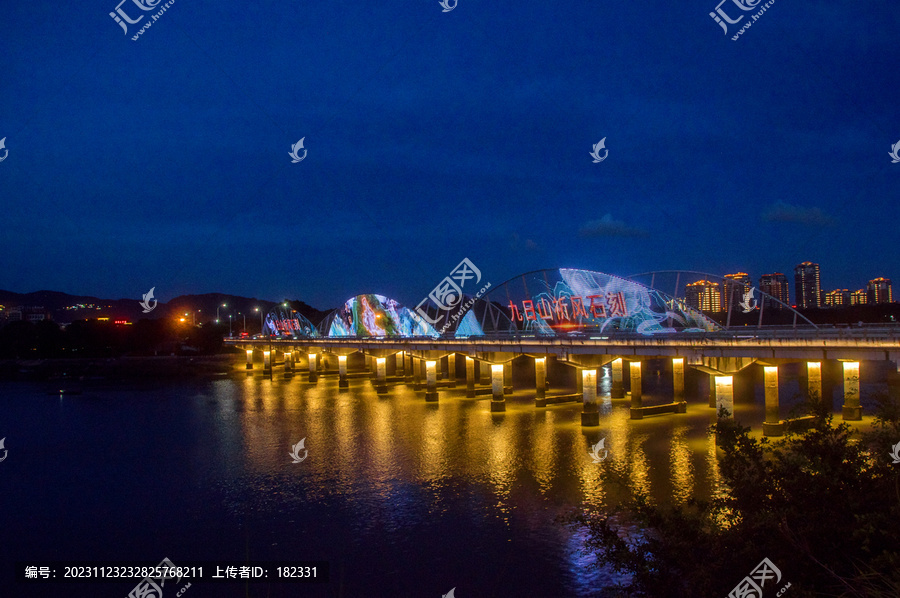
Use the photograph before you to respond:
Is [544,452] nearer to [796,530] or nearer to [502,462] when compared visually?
[502,462]

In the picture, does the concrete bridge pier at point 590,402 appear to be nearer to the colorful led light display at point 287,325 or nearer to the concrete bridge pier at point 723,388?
the concrete bridge pier at point 723,388

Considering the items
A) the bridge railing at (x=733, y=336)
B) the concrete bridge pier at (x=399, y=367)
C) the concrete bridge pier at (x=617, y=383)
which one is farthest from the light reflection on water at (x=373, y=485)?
the concrete bridge pier at (x=399, y=367)

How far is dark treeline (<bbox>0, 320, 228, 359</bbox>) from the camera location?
424ft

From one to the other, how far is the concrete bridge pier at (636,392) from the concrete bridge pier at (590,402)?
3036 mm

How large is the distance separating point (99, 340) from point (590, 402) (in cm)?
12437

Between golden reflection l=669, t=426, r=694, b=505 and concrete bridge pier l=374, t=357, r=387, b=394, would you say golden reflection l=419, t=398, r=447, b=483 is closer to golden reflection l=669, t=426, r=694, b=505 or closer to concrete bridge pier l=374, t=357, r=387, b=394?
golden reflection l=669, t=426, r=694, b=505

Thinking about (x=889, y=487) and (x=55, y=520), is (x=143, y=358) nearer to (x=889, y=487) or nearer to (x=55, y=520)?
(x=55, y=520)

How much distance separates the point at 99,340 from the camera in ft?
439

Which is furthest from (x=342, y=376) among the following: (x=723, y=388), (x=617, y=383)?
(x=723, y=388)

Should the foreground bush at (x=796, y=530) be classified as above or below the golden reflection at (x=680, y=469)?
above

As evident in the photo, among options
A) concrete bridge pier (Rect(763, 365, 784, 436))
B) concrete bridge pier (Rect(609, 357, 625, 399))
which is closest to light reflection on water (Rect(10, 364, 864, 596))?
concrete bridge pier (Rect(609, 357, 625, 399))

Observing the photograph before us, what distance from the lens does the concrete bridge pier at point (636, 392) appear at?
1726 inches

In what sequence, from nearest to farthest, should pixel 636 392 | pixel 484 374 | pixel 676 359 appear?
pixel 636 392
pixel 676 359
pixel 484 374

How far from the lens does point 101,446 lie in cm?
4116
